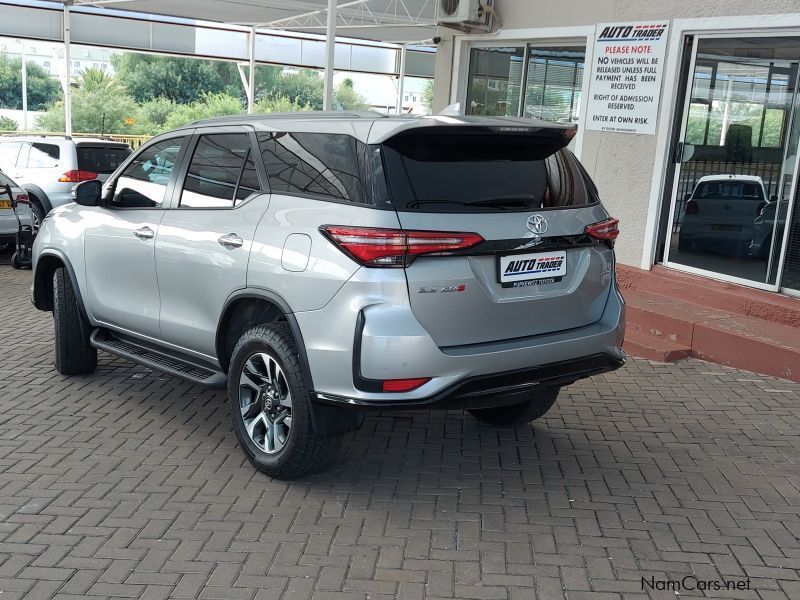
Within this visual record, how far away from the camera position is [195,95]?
206 ft

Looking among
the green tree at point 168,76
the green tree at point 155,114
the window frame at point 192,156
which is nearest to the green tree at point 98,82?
the green tree at point 155,114

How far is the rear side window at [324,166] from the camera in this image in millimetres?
3965

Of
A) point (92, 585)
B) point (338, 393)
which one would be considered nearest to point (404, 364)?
point (338, 393)

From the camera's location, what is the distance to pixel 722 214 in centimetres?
838

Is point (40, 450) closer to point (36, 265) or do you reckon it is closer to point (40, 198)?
point (36, 265)

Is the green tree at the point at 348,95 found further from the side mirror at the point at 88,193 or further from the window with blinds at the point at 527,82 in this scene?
the side mirror at the point at 88,193

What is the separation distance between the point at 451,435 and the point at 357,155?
2.04m

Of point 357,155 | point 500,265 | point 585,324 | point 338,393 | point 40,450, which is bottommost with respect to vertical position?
point 40,450

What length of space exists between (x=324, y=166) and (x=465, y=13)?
6.39 m

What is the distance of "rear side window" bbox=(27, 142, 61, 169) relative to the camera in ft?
44.1

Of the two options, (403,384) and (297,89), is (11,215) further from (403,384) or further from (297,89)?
(297,89)

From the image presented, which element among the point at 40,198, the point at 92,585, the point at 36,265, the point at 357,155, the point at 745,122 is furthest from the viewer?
the point at 40,198

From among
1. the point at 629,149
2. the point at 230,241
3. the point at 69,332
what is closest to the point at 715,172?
the point at 629,149

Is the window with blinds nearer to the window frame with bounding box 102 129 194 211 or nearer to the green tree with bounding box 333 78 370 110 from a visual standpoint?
the window frame with bounding box 102 129 194 211
